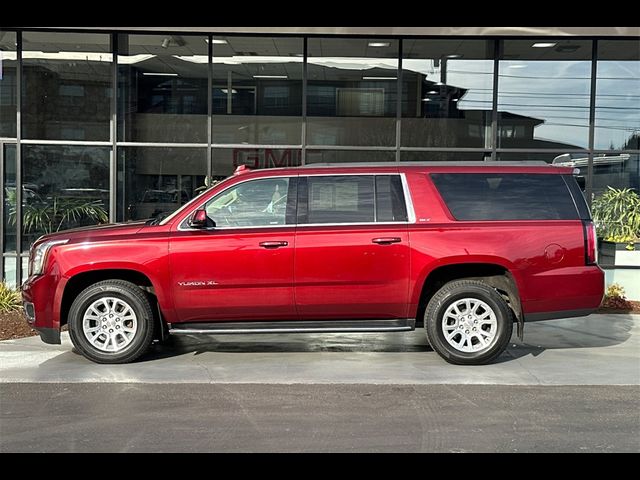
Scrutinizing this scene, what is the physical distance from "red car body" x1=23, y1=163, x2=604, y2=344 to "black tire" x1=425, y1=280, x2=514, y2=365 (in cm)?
21

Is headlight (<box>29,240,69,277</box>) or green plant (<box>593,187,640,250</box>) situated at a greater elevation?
green plant (<box>593,187,640,250</box>)

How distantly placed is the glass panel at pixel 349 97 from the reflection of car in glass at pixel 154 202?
2506 mm

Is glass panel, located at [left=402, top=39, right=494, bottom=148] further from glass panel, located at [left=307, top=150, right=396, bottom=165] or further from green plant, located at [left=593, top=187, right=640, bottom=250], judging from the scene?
green plant, located at [left=593, top=187, right=640, bottom=250]

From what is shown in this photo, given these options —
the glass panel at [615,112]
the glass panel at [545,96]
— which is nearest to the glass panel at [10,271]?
the glass panel at [545,96]

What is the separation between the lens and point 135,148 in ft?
38.2

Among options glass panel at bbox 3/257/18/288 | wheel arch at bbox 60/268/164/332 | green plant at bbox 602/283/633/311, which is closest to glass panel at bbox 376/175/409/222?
wheel arch at bbox 60/268/164/332

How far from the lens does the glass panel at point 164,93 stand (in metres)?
11.7

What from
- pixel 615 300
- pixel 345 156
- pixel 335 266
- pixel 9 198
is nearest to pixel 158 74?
pixel 9 198

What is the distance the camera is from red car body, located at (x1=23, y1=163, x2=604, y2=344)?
6754 millimetres

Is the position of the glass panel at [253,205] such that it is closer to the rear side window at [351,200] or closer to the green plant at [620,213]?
the rear side window at [351,200]

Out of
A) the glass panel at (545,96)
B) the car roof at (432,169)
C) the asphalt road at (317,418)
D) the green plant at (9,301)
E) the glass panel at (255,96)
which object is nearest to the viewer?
the asphalt road at (317,418)

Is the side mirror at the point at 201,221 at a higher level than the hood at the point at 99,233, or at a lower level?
higher
